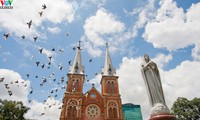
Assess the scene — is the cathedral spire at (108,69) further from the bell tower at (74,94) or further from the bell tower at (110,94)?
the bell tower at (74,94)

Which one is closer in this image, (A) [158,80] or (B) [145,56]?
(A) [158,80]

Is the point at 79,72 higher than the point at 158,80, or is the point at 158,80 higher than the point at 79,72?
the point at 79,72

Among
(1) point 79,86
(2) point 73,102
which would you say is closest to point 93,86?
(1) point 79,86

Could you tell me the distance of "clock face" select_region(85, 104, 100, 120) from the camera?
28.8 m

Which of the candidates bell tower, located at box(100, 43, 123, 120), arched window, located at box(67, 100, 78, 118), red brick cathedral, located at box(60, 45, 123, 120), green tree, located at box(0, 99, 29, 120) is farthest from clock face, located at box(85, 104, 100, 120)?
green tree, located at box(0, 99, 29, 120)

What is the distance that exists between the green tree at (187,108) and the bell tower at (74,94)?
1381 cm

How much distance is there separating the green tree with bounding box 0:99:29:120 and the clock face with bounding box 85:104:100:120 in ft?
30.4

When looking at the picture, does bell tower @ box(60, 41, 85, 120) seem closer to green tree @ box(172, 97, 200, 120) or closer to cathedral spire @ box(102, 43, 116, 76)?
cathedral spire @ box(102, 43, 116, 76)

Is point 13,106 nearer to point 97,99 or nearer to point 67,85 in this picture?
point 67,85

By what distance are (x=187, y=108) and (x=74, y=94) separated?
648 inches

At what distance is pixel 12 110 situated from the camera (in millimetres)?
23469

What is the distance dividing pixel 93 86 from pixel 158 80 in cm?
2697

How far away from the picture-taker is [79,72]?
33.2 metres

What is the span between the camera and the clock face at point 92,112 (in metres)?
28.8
